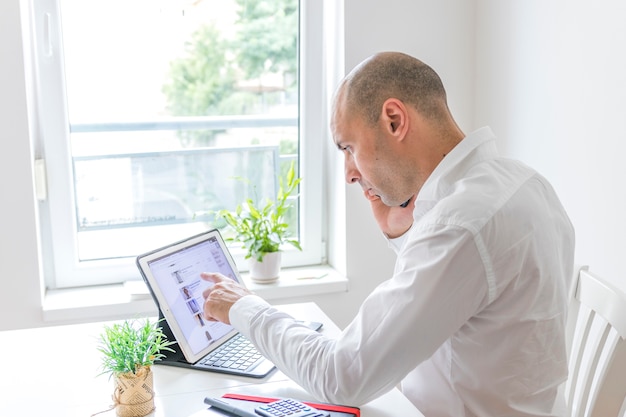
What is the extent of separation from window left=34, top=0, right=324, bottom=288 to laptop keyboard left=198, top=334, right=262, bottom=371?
3.37 feet

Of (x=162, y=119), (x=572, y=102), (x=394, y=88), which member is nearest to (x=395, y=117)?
(x=394, y=88)

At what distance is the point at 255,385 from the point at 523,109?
1.45 meters

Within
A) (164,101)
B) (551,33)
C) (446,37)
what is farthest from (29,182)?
(551,33)

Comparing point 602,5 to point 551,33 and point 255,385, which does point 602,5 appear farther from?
point 255,385

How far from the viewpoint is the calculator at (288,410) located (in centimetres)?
126

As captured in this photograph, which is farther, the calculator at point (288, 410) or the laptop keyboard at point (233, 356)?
the laptop keyboard at point (233, 356)

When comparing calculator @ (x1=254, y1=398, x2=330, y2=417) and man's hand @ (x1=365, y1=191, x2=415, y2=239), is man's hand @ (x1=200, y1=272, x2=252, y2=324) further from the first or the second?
man's hand @ (x1=365, y1=191, x2=415, y2=239)

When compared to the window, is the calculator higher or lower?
lower

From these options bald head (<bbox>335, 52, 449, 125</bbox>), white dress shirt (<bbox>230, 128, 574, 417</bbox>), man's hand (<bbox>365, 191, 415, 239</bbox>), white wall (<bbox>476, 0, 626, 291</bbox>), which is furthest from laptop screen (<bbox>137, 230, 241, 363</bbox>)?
white wall (<bbox>476, 0, 626, 291</bbox>)

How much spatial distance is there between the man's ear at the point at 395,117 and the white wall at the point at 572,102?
2.88ft

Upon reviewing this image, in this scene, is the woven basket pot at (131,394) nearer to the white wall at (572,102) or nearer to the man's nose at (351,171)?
the man's nose at (351,171)

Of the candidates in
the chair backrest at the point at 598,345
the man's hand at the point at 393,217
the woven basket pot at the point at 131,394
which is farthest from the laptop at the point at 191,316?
the chair backrest at the point at 598,345

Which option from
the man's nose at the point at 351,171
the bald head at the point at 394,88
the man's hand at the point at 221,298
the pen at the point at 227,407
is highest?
the bald head at the point at 394,88

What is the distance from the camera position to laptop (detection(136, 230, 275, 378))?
5.13ft
